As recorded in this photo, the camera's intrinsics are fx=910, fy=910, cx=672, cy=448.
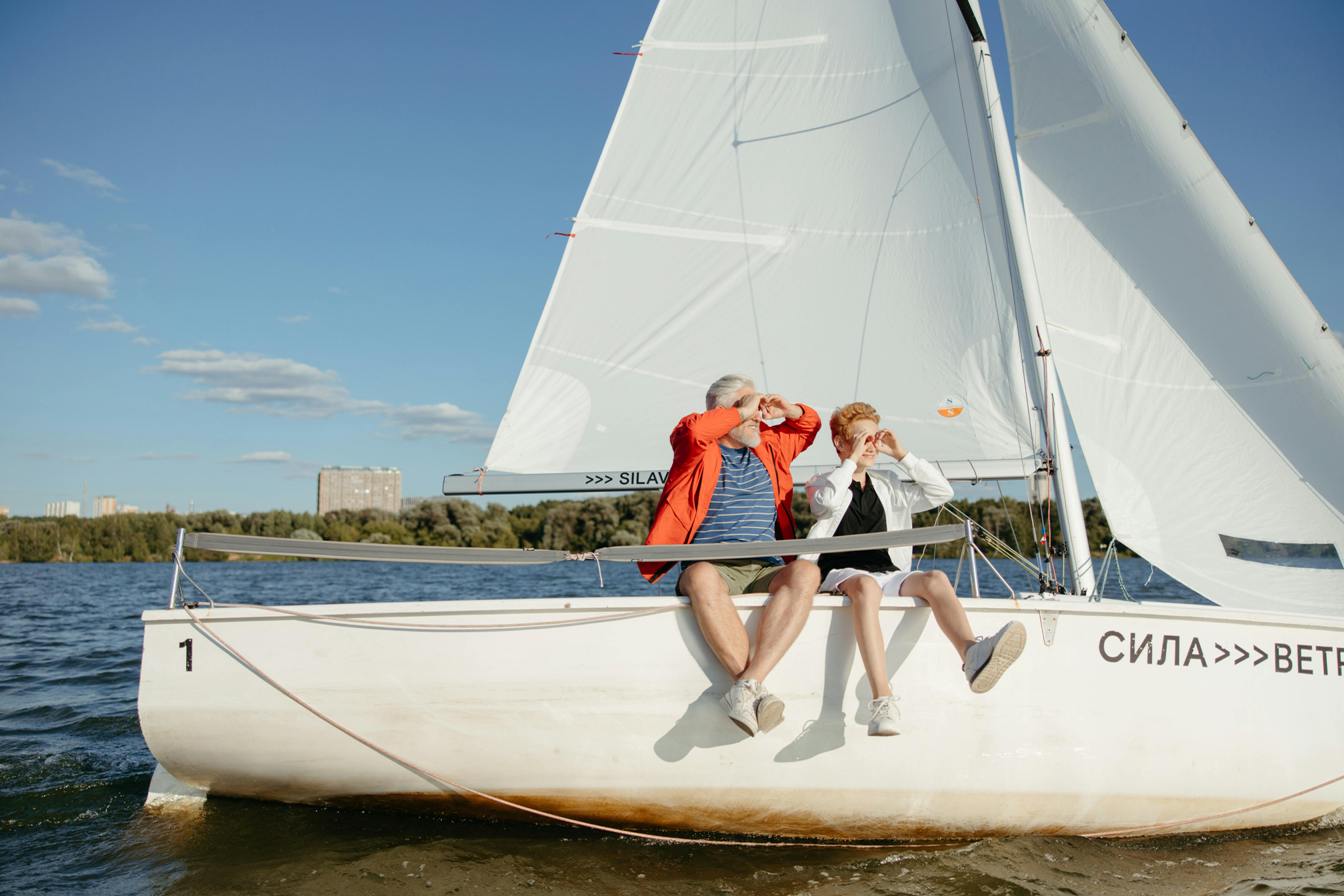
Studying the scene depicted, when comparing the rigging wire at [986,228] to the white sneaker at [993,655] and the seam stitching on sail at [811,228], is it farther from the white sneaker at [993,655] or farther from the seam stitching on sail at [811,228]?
the white sneaker at [993,655]

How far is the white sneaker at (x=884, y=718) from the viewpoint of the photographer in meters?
3.18

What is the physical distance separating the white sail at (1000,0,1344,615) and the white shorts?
1524mm

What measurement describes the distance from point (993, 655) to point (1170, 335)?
2.48 m

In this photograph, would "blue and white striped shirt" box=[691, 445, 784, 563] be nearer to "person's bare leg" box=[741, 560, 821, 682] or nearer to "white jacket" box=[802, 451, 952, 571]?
"white jacket" box=[802, 451, 952, 571]

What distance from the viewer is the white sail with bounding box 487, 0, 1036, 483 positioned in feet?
17.4

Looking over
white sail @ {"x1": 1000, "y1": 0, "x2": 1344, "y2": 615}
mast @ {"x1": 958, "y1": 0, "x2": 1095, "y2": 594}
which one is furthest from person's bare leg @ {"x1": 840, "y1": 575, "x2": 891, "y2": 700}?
white sail @ {"x1": 1000, "y1": 0, "x2": 1344, "y2": 615}

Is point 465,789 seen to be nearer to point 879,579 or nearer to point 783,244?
point 879,579

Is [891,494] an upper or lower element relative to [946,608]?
upper

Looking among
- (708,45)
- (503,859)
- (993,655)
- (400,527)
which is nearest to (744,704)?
(993,655)

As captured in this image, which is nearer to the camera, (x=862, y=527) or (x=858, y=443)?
(x=858, y=443)

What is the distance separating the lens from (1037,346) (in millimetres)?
4707

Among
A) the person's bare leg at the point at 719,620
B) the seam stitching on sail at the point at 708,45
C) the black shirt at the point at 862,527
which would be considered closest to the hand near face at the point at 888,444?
the black shirt at the point at 862,527

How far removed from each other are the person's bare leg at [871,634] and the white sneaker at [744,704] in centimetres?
42

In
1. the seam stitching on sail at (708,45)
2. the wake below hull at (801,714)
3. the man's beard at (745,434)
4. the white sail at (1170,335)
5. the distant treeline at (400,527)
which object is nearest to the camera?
the wake below hull at (801,714)
